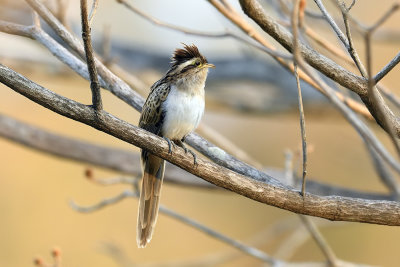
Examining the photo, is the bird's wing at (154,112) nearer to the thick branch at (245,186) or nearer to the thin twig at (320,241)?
the thick branch at (245,186)

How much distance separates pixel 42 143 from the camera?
184 inches

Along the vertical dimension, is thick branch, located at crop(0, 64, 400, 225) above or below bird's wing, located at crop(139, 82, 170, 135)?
below

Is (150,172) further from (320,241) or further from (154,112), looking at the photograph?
(320,241)

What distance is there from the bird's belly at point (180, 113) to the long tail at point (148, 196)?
9.1 inches

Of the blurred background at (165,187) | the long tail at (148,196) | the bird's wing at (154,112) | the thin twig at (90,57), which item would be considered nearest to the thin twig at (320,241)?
the long tail at (148,196)

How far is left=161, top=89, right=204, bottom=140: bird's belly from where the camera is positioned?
3.03 meters

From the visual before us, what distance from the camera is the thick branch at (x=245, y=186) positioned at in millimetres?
2166

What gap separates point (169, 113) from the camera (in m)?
3.09

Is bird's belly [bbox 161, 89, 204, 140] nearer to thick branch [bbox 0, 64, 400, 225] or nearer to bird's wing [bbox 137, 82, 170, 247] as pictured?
bird's wing [bbox 137, 82, 170, 247]

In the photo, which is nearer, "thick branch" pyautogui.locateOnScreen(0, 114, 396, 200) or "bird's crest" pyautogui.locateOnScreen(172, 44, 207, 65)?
"bird's crest" pyautogui.locateOnScreen(172, 44, 207, 65)


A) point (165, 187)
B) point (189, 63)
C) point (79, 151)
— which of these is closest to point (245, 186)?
point (189, 63)

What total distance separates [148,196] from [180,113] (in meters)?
0.54

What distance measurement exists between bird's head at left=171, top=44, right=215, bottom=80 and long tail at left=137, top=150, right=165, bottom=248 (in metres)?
0.49

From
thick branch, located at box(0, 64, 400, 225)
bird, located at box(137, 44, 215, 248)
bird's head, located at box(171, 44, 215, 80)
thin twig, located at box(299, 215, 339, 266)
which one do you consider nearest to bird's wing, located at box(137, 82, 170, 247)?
bird, located at box(137, 44, 215, 248)
